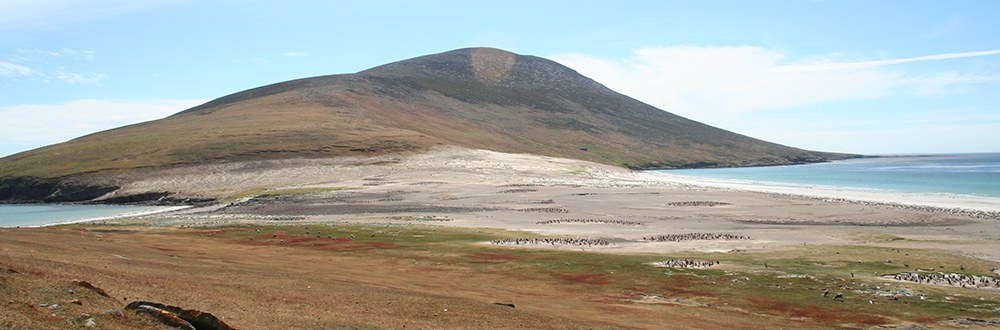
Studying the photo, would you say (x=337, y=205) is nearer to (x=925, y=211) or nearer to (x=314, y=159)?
(x=314, y=159)

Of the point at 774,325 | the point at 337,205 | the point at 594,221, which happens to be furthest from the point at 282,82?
the point at 774,325

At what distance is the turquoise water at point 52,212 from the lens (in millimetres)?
60219

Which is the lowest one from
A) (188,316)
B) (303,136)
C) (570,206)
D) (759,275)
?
(759,275)

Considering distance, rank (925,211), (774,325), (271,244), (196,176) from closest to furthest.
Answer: (774,325) → (271,244) → (925,211) → (196,176)

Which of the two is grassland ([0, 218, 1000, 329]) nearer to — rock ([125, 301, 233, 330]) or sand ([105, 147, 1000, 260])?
rock ([125, 301, 233, 330])

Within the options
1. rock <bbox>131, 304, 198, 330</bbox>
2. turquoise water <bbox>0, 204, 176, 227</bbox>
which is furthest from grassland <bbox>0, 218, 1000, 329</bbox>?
turquoise water <bbox>0, 204, 176, 227</bbox>

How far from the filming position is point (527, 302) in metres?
18.8

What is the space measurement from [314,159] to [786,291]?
94.8 metres

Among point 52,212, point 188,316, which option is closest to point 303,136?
point 52,212

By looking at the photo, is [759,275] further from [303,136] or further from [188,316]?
[303,136]

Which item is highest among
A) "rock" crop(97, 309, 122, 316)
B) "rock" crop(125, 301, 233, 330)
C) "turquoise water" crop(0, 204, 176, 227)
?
"rock" crop(97, 309, 122, 316)

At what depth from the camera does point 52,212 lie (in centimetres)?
7069

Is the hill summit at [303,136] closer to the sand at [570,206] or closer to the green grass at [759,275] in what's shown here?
the sand at [570,206]

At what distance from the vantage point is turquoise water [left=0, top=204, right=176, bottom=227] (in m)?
60.2
